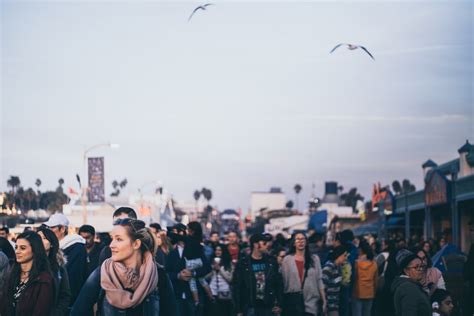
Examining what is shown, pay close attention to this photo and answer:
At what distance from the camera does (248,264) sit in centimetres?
1455

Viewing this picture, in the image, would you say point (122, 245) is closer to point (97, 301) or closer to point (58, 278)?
point (97, 301)

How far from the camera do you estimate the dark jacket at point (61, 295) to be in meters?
7.79

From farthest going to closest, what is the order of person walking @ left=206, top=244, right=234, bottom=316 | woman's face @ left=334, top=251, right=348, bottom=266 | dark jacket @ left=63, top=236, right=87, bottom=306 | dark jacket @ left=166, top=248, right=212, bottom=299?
person walking @ left=206, top=244, right=234, bottom=316
woman's face @ left=334, top=251, right=348, bottom=266
dark jacket @ left=166, top=248, right=212, bottom=299
dark jacket @ left=63, top=236, right=87, bottom=306

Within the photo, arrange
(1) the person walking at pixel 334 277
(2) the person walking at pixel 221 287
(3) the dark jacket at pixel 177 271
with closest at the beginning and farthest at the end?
(3) the dark jacket at pixel 177 271, (1) the person walking at pixel 334 277, (2) the person walking at pixel 221 287

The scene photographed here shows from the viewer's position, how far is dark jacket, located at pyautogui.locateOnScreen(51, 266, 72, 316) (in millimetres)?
7792

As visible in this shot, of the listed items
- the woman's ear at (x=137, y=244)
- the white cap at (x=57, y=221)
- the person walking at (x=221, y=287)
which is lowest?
the person walking at (x=221, y=287)

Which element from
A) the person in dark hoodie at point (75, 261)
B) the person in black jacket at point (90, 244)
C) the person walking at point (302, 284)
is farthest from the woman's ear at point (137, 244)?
the person walking at point (302, 284)

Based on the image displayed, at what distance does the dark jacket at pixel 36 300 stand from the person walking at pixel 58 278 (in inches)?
4.8

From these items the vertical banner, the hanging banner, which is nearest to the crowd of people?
the hanging banner

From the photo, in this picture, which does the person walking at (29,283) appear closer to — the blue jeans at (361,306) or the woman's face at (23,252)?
the woman's face at (23,252)

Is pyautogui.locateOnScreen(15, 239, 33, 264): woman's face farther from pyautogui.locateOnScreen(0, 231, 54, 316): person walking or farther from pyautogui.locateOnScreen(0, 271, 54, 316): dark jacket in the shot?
pyautogui.locateOnScreen(0, 271, 54, 316): dark jacket

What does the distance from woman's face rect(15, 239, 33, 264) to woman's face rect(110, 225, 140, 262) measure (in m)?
1.69

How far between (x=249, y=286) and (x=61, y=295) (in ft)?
21.8

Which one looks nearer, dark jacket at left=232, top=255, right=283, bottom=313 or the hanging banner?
dark jacket at left=232, top=255, right=283, bottom=313
